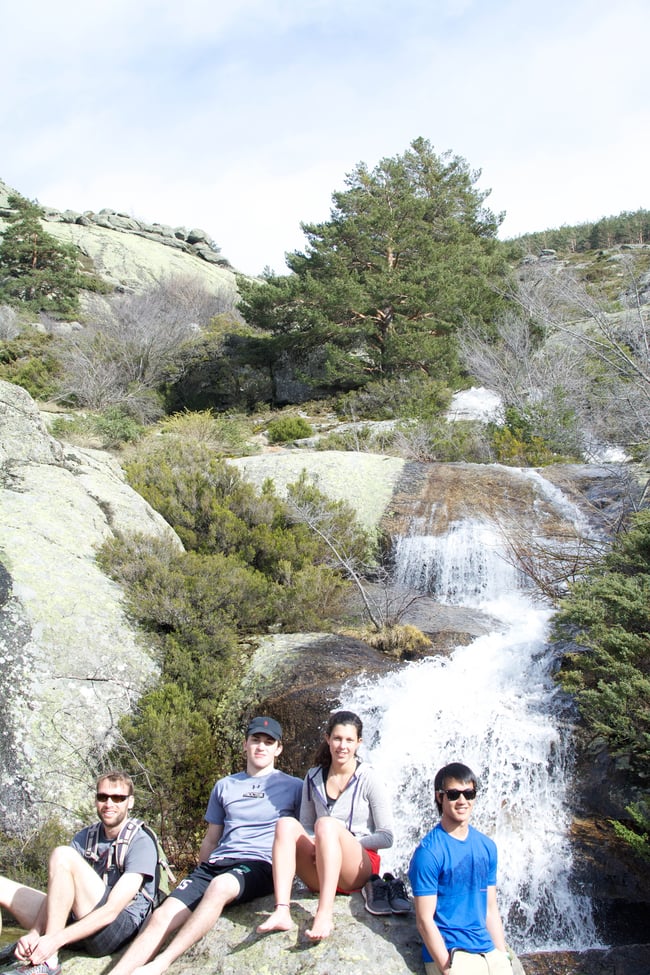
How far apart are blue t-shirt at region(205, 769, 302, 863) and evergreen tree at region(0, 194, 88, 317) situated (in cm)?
2690

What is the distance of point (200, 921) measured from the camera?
3.52 metres

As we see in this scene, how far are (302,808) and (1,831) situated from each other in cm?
293

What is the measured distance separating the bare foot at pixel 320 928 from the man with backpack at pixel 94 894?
38.1 inches

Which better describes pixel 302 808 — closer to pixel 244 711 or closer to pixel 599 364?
pixel 244 711

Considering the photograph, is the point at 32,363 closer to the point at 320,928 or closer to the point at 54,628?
the point at 54,628

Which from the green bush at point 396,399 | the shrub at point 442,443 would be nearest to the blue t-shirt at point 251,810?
the shrub at point 442,443

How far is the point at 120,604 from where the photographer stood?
7.57 meters

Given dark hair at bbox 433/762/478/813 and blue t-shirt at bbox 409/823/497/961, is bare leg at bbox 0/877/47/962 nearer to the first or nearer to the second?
blue t-shirt at bbox 409/823/497/961

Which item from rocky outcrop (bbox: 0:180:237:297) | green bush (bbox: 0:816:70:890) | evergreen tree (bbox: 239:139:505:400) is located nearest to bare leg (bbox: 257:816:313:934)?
green bush (bbox: 0:816:70:890)

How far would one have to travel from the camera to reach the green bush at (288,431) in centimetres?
1791

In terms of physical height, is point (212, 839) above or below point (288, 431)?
below

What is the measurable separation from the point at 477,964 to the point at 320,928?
2.35 ft

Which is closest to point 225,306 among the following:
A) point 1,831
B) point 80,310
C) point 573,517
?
point 80,310

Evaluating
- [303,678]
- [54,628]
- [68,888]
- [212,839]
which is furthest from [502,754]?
[54,628]
